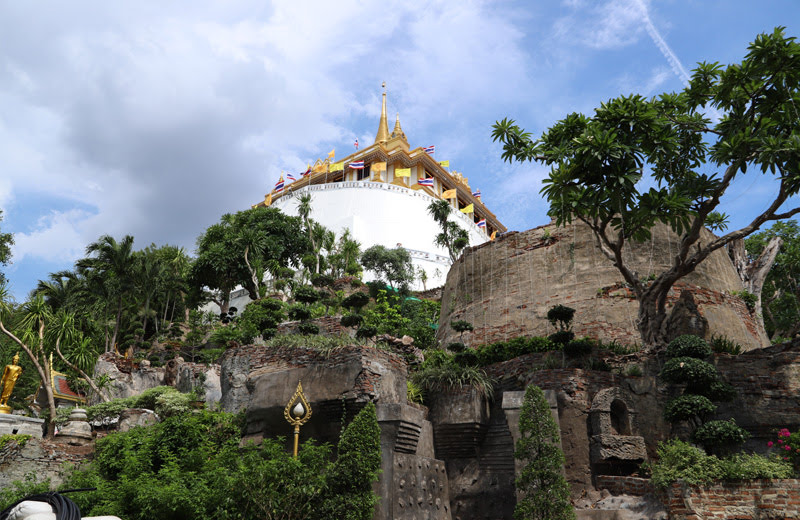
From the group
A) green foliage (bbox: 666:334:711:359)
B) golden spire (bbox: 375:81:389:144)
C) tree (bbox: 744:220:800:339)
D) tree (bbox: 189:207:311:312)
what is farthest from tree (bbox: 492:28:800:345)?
golden spire (bbox: 375:81:389:144)

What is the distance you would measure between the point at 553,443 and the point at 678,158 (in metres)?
7.94

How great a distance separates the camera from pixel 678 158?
590 inches

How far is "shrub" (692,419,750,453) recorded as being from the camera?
1086 centimetres

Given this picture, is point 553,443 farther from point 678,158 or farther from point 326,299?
point 326,299

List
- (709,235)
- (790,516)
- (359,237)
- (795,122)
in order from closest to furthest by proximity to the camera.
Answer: (790,516)
(795,122)
(709,235)
(359,237)

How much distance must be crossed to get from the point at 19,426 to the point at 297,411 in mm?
8677

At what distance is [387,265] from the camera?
3500 centimetres


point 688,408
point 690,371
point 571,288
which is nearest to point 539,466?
point 688,408

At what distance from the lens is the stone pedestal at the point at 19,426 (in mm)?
14977

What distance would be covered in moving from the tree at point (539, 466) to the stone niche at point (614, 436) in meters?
1.29

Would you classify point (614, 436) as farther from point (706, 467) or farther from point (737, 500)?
point (737, 500)

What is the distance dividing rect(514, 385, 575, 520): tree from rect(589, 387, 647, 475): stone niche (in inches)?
50.6

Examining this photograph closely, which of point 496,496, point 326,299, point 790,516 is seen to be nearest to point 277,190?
point 326,299

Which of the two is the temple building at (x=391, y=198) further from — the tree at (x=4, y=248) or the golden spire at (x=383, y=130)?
the tree at (x=4, y=248)
